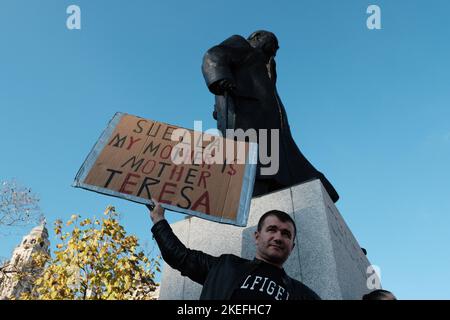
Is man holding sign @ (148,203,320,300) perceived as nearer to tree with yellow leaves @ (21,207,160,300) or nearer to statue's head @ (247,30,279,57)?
statue's head @ (247,30,279,57)

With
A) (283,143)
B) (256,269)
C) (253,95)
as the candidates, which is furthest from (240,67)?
(256,269)

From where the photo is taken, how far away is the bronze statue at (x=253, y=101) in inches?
217

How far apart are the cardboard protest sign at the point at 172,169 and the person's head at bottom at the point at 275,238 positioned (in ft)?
1.40

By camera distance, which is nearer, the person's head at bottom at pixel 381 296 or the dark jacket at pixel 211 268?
the person's head at bottom at pixel 381 296

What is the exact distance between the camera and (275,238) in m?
2.68

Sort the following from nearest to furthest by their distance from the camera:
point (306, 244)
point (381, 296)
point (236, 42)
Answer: point (381, 296)
point (306, 244)
point (236, 42)

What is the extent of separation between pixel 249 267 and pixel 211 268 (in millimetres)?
268

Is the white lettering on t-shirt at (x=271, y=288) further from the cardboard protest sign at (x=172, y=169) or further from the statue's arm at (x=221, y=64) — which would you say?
the statue's arm at (x=221, y=64)

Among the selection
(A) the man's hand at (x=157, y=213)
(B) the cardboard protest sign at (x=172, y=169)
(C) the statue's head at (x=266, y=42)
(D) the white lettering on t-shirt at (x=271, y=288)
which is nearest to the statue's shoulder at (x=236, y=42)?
(C) the statue's head at (x=266, y=42)

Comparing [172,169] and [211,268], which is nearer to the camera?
[211,268]

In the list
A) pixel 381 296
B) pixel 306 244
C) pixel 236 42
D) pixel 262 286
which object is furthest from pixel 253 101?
pixel 381 296

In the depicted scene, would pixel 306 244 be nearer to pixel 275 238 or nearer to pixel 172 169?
pixel 275 238
